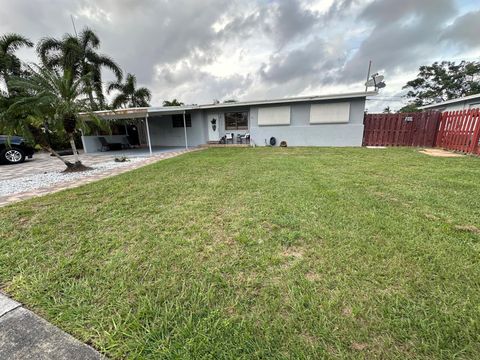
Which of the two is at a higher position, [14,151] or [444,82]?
[444,82]

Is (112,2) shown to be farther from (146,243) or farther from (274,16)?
(146,243)

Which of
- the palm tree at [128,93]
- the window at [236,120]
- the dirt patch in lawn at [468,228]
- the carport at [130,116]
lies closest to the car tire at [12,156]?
the carport at [130,116]

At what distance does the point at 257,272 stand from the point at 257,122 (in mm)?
11438

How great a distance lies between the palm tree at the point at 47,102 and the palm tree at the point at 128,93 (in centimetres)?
1227

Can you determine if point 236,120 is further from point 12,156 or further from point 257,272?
point 257,272

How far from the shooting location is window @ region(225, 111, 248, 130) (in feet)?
43.2

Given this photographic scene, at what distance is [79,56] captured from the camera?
14.8 meters

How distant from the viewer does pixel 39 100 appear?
5680 mm

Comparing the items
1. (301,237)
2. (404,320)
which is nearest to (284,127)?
(301,237)

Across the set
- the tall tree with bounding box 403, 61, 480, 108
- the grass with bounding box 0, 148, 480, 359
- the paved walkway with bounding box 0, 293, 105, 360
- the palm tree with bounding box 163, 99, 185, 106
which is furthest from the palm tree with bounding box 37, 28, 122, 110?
the tall tree with bounding box 403, 61, 480, 108

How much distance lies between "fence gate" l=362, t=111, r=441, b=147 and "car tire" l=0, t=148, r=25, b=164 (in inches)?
Answer: 648

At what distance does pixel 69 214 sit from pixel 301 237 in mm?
3557

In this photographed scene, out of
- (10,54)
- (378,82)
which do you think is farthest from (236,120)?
(10,54)

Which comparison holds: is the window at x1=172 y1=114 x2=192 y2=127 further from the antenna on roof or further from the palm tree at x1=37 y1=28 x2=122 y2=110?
the antenna on roof
